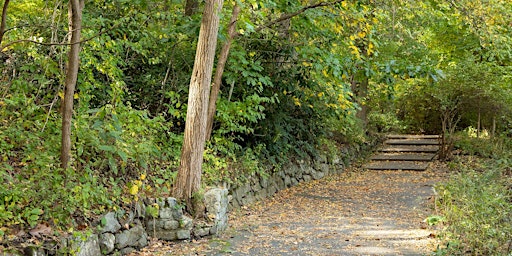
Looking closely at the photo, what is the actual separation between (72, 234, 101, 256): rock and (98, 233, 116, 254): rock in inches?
3.4

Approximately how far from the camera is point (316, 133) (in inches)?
622

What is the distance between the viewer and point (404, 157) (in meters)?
19.3

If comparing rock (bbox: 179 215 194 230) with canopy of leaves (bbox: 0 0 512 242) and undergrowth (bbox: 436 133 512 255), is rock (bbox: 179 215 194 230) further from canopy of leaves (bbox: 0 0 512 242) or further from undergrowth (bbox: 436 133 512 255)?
undergrowth (bbox: 436 133 512 255)

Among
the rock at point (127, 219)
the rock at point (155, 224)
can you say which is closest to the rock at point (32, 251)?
the rock at point (127, 219)

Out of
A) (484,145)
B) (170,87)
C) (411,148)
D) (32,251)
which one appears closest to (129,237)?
(32,251)

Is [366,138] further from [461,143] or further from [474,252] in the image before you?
[474,252]

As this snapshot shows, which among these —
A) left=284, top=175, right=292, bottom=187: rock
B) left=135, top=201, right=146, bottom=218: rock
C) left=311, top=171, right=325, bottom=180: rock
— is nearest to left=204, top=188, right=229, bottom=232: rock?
left=135, top=201, right=146, bottom=218: rock

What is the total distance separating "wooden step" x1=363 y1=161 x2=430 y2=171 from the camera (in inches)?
704

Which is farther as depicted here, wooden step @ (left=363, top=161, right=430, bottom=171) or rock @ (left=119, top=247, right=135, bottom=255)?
wooden step @ (left=363, top=161, right=430, bottom=171)

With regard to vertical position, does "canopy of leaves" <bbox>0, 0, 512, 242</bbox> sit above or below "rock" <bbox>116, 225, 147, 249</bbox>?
above

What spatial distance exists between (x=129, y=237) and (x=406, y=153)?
47.4 ft

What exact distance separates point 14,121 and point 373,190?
30.3 feet

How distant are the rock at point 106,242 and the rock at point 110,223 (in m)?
0.06

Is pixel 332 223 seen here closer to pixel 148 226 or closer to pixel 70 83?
pixel 148 226
